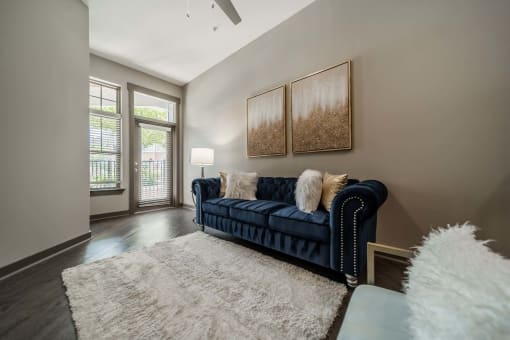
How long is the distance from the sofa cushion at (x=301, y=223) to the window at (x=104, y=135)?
3557 mm

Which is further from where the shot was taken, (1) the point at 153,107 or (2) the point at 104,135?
(1) the point at 153,107

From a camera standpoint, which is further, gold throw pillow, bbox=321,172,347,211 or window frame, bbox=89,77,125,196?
window frame, bbox=89,77,125,196

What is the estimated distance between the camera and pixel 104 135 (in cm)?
369

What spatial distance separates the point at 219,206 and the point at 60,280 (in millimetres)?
1540

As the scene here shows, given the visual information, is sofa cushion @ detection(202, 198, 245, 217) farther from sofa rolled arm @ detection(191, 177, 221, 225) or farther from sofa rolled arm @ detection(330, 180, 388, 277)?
sofa rolled arm @ detection(330, 180, 388, 277)

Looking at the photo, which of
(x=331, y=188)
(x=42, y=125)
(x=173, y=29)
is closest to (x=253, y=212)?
(x=331, y=188)

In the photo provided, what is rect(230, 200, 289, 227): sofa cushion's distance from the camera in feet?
Result: 6.65

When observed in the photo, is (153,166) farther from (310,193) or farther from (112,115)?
(310,193)

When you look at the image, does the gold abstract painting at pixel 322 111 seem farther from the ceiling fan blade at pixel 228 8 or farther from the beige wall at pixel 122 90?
the beige wall at pixel 122 90

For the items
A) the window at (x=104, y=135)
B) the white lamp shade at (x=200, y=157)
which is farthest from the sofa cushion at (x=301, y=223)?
the window at (x=104, y=135)

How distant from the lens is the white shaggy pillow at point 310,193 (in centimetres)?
197

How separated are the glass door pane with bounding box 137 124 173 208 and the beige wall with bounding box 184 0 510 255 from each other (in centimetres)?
337

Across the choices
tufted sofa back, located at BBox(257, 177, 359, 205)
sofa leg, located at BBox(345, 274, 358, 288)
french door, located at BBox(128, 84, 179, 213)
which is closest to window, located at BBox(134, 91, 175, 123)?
french door, located at BBox(128, 84, 179, 213)

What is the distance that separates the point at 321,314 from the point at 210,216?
5.91 feet
